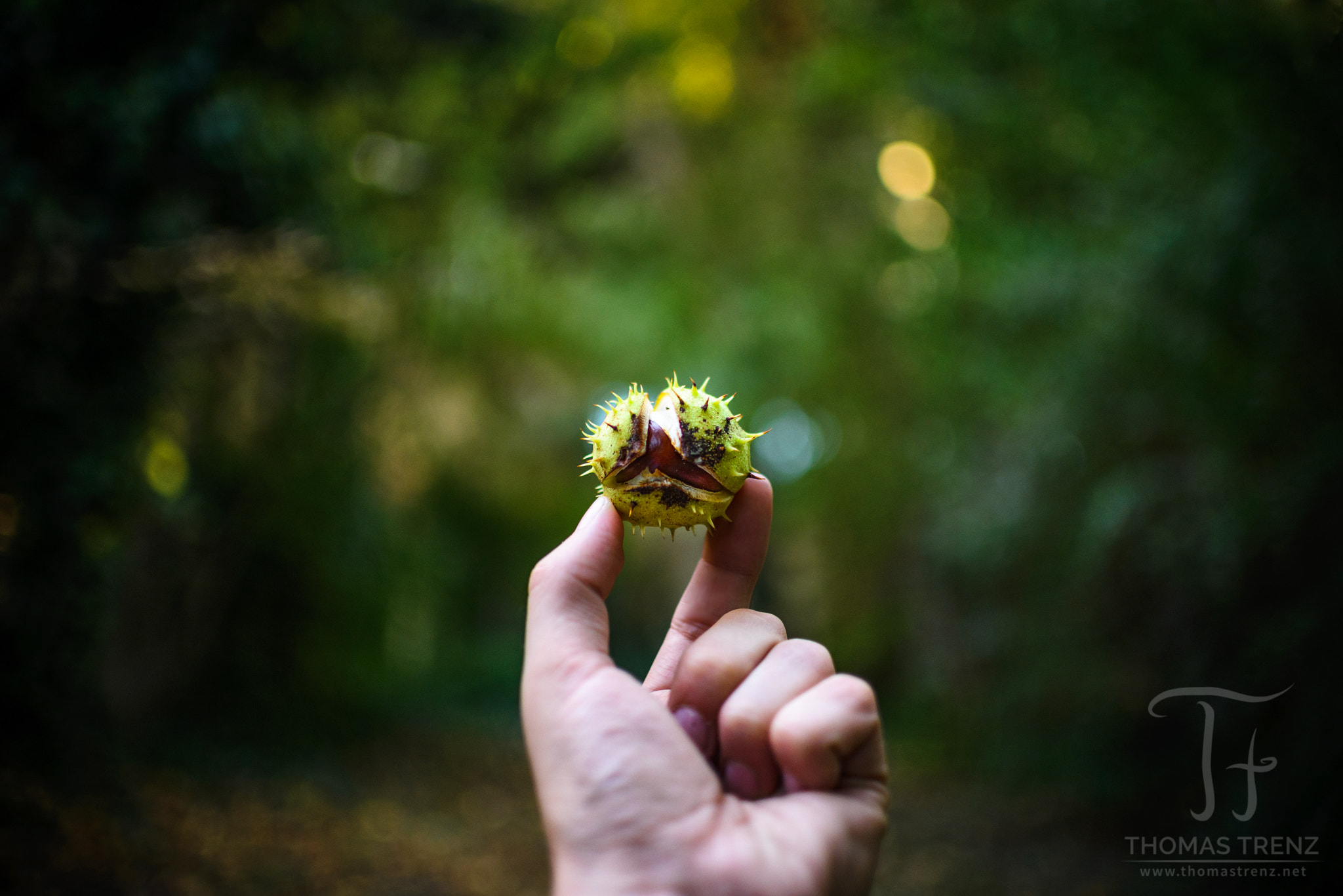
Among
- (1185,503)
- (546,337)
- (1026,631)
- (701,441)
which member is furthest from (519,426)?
(701,441)

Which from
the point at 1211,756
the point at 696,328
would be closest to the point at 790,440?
the point at 696,328

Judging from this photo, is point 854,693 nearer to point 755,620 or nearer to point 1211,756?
point 755,620

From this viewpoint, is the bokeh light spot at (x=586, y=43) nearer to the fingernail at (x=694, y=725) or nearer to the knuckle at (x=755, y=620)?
the knuckle at (x=755, y=620)

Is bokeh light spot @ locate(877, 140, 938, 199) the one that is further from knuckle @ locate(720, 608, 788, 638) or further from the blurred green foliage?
knuckle @ locate(720, 608, 788, 638)

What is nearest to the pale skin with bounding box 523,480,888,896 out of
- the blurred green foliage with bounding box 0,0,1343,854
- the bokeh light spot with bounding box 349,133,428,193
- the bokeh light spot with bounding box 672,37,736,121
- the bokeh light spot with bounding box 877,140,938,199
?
the blurred green foliage with bounding box 0,0,1343,854

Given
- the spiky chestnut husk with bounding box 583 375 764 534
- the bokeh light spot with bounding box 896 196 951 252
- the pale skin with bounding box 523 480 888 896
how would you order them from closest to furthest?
the pale skin with bounding box 523 480 888 896
the spiky chestnut husk with bounding box 583 375 764 534
the bokeh light spot with bounding box 896 196 951 252

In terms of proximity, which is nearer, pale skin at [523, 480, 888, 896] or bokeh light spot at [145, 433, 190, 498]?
pale skin at [523, 480, 888, 896]

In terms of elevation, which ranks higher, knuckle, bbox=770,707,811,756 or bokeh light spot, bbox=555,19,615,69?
bokeh light spot, bbox=555,19,615,69
